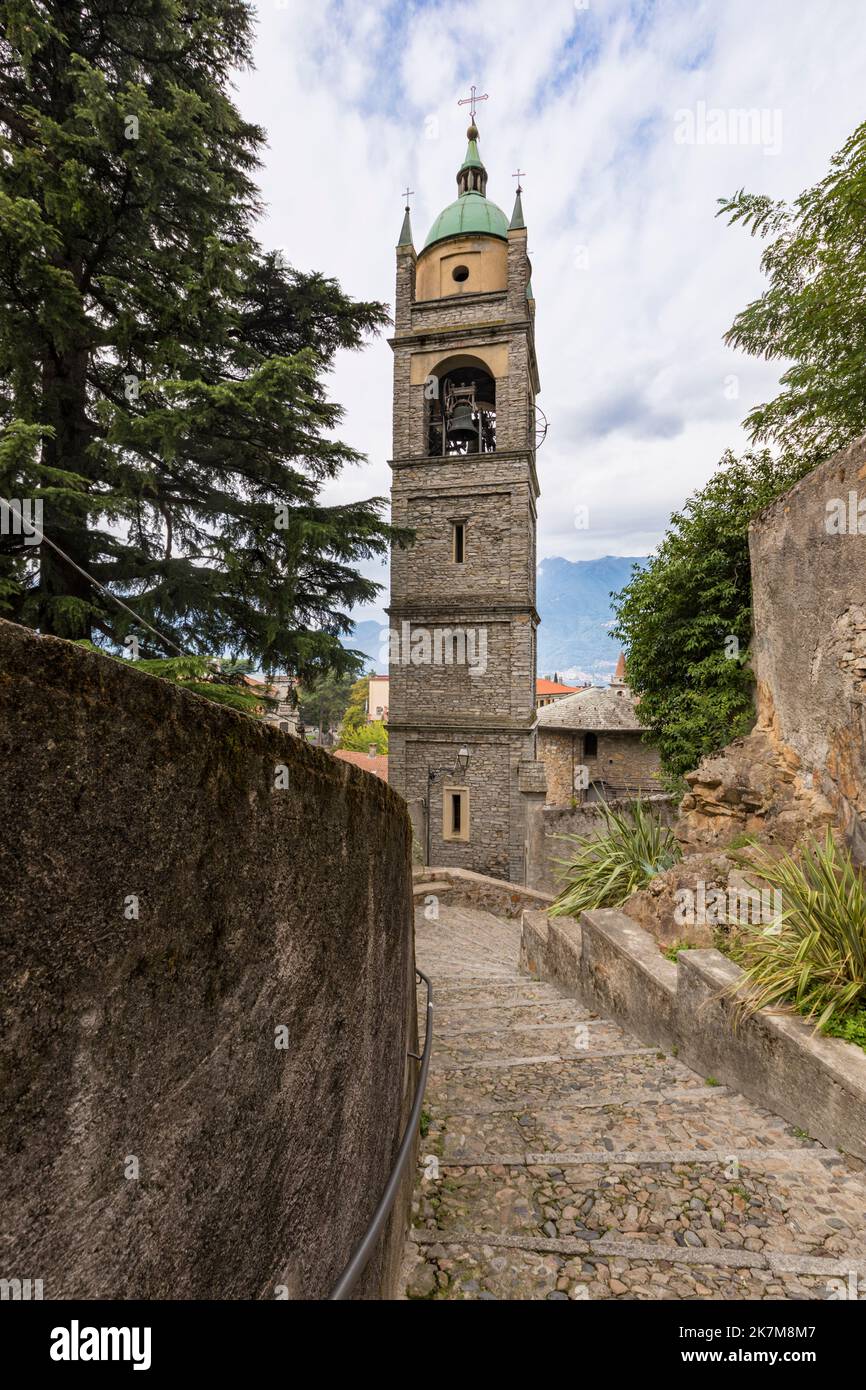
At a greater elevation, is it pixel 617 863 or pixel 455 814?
pixel 617 863

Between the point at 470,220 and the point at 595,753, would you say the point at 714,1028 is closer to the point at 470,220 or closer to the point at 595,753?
the point at 595,753

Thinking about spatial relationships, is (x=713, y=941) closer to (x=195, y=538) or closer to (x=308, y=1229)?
(x=308, y=1229)

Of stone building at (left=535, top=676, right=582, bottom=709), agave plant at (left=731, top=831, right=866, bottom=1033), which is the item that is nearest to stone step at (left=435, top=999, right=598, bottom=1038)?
agave plant at (left=731, top=831, right=866, bottom=1033)

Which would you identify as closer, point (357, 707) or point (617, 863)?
point (617, 863)

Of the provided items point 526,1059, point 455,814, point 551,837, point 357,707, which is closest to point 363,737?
point 357,707

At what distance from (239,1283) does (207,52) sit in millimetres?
12258

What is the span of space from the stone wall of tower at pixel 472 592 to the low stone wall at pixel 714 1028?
911 centimetres

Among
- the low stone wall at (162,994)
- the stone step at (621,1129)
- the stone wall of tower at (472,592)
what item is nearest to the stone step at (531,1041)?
the stone step at (621,1129)

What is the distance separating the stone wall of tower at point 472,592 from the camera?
1552 centimetres

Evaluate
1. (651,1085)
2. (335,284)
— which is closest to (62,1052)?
(651,1085)

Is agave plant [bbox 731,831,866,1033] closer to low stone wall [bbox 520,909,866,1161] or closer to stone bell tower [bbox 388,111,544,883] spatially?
low stone wall [bbox 520,909,866,1161]

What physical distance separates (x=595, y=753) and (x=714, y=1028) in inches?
740

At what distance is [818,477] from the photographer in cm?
592

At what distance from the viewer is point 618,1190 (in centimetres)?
287
